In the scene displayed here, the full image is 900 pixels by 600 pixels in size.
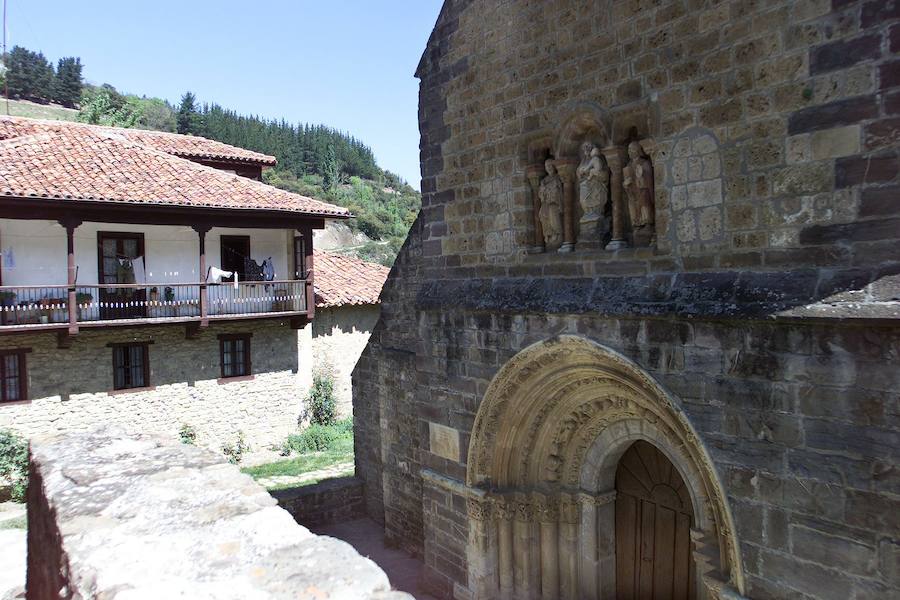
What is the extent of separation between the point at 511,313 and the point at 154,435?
328 cm

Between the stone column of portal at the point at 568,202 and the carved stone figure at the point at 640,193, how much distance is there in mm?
643

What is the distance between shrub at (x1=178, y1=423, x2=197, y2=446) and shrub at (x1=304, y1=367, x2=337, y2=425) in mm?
3215

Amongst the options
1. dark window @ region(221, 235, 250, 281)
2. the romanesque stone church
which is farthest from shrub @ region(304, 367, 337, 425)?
the romanesque stone church

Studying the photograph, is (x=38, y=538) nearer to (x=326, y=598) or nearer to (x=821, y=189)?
(x=326, y=598)

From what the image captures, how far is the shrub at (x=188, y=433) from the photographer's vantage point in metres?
15.9

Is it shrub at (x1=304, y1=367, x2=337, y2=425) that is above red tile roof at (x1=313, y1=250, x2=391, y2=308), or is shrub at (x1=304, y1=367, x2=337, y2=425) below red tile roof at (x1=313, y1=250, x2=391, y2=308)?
below

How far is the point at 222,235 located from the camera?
57.5 feet

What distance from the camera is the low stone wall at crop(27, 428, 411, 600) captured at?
232 centimetres

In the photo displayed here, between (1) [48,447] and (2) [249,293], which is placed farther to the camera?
(2) [249,293]

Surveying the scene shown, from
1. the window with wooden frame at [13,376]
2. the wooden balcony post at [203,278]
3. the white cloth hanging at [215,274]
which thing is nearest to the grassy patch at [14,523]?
the window with wooden frame at [13,376]

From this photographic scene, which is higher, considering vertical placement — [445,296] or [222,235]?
[222,235]

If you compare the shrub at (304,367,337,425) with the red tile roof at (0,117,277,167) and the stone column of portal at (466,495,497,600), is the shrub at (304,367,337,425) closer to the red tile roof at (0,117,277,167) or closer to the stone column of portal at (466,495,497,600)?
the red tile roof at (0,117,277,167)

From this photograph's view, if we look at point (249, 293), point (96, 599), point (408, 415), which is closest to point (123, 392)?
point (249, 293)

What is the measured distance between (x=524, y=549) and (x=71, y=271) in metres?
12.4
